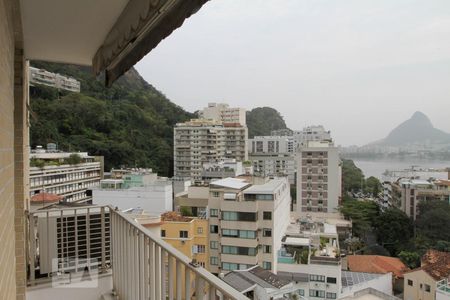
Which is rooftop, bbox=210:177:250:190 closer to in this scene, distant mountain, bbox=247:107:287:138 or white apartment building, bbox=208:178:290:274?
white apartment building, bbox=208:178:290:274

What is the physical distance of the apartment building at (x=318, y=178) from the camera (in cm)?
2809

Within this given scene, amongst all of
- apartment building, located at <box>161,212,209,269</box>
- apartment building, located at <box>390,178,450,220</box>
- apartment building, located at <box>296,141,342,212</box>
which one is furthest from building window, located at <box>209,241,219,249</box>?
apartment building, located at <box>390,178,450,220</box>

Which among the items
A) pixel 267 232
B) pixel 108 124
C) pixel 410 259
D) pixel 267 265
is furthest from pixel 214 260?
pixel 108 124

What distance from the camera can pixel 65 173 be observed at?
785 inches

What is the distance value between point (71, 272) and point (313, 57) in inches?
1379

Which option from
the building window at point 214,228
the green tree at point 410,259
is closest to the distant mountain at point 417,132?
the green tree at point 410,259

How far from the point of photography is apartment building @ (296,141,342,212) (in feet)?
92.2

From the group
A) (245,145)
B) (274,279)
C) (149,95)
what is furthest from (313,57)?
(274,279)

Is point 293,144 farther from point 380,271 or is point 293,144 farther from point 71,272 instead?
point 71,272

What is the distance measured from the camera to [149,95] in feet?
120

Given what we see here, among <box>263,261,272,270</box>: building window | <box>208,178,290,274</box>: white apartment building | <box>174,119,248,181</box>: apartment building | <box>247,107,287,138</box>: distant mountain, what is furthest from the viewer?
<box>247,107,287,138</box>: distant mountain

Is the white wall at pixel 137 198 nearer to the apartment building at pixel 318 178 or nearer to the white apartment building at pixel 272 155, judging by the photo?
the apartment building at pixel 318 178

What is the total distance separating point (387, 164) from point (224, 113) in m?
28.0

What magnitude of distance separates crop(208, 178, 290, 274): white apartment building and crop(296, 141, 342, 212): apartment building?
14.5 m
